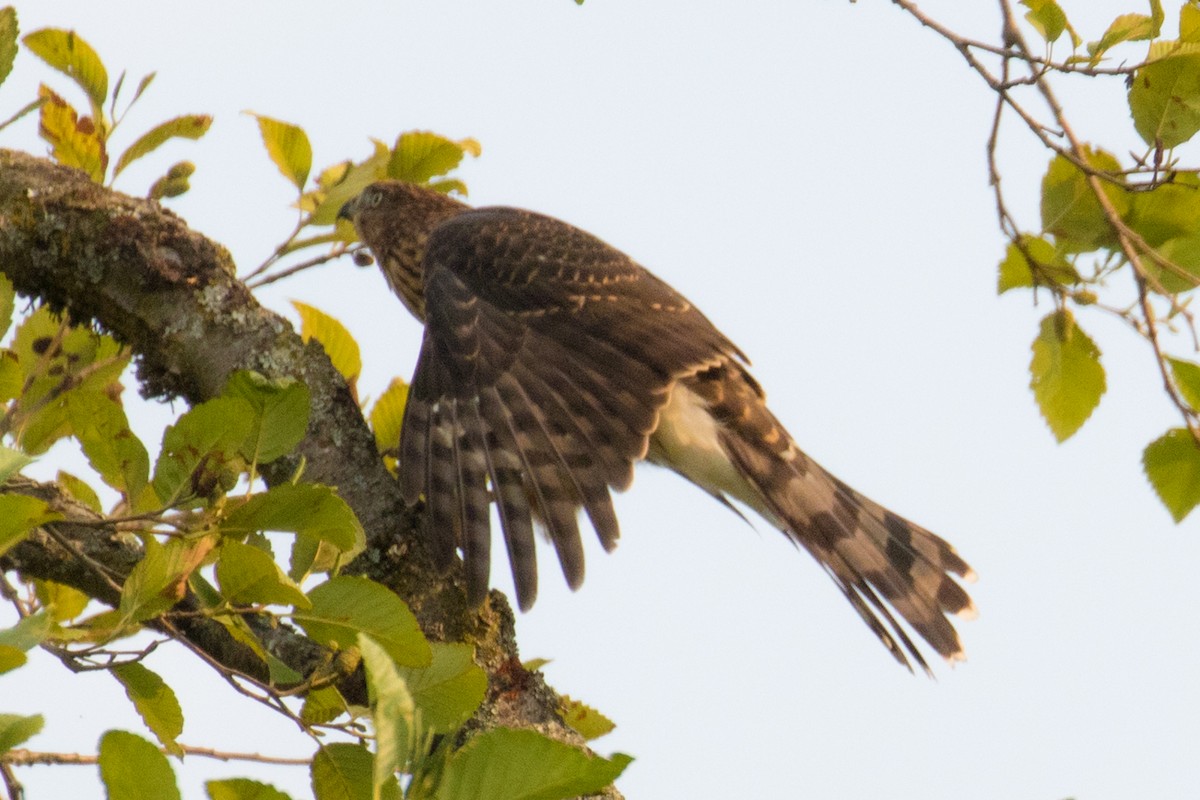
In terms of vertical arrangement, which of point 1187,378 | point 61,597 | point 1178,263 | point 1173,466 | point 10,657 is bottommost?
point 10,657

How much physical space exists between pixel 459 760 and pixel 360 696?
113 cm

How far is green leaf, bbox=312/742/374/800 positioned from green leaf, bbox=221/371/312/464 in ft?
1.37

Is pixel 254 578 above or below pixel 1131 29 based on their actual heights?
below

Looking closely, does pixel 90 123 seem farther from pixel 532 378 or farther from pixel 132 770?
pixel 132 770

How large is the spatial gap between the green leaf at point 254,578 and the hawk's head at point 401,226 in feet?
Result: 10.3

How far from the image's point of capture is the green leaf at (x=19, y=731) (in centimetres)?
Result: 137

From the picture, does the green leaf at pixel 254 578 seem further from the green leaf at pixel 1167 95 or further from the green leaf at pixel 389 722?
the green leaf at pixel 1167 95

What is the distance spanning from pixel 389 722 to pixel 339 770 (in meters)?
0.76

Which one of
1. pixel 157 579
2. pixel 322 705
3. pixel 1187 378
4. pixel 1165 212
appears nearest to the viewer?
pixel 157 579

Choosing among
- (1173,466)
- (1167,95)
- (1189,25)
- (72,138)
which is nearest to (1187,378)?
(1173,466)

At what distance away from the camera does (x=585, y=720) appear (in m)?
2.69

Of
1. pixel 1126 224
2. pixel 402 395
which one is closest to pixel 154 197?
pixel 402 395

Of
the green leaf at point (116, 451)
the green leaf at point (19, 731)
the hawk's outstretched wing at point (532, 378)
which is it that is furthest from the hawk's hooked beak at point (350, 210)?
the green leaf at point (19, 731)

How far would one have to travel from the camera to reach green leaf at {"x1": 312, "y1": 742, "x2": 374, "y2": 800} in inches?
77.9
